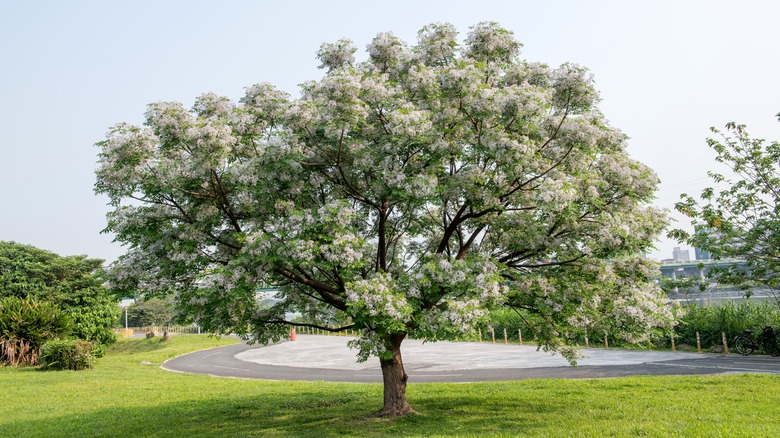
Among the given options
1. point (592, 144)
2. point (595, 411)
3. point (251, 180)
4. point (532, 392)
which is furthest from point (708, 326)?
point (251, 180)

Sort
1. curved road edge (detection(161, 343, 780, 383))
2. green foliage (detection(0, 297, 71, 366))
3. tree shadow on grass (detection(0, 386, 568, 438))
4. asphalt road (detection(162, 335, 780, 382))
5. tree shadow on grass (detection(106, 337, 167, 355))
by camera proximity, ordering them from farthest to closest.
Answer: tree shadow on grass (detection(106, 337, 167, 355))
green foliage (detection(0, 297, 71, 366))
asphalt road (detection(162, 335, 780, 382))
curved road edge (detection(161, 343, 780, 383))
tree shadow on grass (detection(0, 386, 568, 438))

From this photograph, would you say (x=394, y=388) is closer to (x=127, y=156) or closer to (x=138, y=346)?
(x=127, y=156)

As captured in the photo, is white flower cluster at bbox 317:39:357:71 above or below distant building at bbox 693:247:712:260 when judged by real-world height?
above

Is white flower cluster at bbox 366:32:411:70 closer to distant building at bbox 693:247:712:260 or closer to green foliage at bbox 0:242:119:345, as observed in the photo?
distant building at bbox 693:247:712:260

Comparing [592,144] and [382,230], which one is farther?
[382,230]

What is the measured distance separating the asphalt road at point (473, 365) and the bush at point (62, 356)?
5.25 m

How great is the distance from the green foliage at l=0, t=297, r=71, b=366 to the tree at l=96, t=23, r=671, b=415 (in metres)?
27.7

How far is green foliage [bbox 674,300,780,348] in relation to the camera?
30.5 metres

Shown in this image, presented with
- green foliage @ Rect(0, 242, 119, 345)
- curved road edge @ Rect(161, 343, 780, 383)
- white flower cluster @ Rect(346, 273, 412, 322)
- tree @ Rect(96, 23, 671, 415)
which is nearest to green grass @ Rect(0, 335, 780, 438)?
tree @ Rect(96, 23, 671, 415)

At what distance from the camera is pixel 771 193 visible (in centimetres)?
1777

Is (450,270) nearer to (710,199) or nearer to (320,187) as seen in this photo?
(320,187)

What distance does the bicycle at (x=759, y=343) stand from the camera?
27.6m

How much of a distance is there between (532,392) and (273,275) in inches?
401

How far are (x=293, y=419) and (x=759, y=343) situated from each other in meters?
24.4
